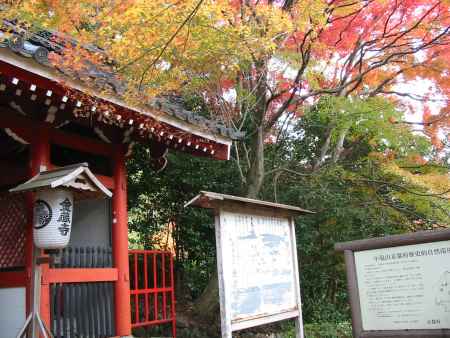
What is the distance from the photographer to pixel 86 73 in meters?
4.98

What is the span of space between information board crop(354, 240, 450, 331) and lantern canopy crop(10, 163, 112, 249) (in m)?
2.98

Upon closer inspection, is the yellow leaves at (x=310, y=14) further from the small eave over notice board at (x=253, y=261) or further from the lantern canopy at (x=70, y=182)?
the lantern canopy at (x=70, y=182)

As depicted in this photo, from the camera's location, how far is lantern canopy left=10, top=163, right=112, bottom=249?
486cm

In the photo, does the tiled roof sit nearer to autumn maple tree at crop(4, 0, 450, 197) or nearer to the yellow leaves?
autumn maple tree at crop(4, 0, 450, 197)

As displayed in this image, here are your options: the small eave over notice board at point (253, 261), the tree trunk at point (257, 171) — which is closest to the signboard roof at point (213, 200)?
the small eave over notice board at point (253, 261)

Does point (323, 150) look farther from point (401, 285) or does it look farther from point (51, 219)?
point (51, 219)

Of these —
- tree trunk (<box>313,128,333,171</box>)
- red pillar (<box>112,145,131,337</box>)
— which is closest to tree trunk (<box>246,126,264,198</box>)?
tree trunk (<box>313,128,333,171</box>)

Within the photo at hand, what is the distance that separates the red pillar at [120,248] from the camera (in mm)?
6070

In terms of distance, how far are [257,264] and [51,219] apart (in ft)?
7.65

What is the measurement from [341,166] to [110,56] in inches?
212

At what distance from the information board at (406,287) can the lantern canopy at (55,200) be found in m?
2.98

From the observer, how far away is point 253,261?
5504 mm

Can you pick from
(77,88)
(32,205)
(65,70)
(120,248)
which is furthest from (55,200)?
(120,248)

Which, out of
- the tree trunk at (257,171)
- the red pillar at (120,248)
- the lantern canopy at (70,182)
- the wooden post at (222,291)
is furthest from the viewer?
the tree trunk at (257,171)
